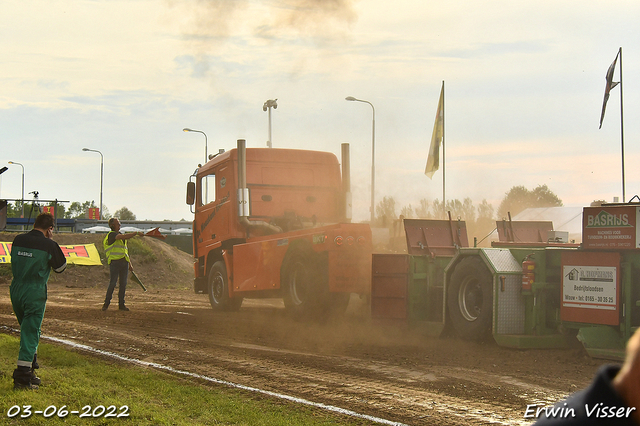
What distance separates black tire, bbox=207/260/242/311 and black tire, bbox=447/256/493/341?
236 inches

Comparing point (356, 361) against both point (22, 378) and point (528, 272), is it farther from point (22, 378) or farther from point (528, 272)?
point (22, 378)

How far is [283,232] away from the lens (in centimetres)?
1312

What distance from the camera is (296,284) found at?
39.5 feet

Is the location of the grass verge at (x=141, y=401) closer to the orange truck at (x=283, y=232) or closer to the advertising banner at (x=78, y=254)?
the orange truck at (x=283, y=232)

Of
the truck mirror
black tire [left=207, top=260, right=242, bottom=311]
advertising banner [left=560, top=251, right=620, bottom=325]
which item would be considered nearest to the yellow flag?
the truck mirror

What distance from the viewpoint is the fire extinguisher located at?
8.72m

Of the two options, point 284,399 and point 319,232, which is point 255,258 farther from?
point 284,399

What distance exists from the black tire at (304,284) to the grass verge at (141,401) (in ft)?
14.8

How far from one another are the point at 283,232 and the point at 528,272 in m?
5.57

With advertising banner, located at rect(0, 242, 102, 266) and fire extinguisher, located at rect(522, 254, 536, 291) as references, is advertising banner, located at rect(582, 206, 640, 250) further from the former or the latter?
advertising banner, located at rect(0, 242, 102, 266)

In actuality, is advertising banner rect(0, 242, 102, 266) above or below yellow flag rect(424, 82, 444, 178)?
below

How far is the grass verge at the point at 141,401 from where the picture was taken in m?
5.32

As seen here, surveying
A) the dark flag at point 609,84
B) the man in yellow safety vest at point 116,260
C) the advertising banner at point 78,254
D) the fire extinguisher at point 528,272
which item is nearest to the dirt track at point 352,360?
the man in yellow safety vest at point 116,260

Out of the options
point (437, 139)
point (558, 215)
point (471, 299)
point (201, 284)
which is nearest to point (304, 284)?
point (471, 299)
